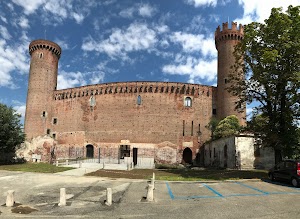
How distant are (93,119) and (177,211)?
35463 mm

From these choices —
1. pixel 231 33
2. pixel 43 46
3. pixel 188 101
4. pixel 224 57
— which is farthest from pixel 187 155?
pixel 43 46

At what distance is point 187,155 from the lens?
39031 mm

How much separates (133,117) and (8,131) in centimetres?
1702

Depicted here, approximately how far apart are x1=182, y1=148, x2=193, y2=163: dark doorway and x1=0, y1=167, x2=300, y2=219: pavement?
25.7 m

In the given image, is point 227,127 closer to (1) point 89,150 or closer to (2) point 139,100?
(2) point 139,100

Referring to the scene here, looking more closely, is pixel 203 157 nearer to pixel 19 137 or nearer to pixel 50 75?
pixel 19 137

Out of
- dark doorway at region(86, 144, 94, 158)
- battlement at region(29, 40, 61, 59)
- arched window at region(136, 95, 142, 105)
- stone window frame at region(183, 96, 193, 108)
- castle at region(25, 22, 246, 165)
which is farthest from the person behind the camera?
battlement at region(29, 40, 61, 59)

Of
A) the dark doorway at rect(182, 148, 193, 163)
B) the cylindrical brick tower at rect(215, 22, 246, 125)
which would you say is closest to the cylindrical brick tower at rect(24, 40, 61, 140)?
the dark doorway at rect(182, 148, 193, 163)

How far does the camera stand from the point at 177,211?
26.5 feet

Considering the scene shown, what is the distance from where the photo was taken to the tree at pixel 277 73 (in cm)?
1524

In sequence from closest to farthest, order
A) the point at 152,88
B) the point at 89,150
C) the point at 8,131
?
the point at 8,131
the point at 152,88
the point at 89,150

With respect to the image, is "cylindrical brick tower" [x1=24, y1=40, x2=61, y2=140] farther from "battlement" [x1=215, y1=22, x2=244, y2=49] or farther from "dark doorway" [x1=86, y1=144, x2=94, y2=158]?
"battlement" [x1=215, y1=22, x2=244, y2=49]

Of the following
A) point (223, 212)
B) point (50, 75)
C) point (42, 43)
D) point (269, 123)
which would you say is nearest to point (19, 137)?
point (50, 75)

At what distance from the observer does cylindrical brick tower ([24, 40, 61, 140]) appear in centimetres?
4412
